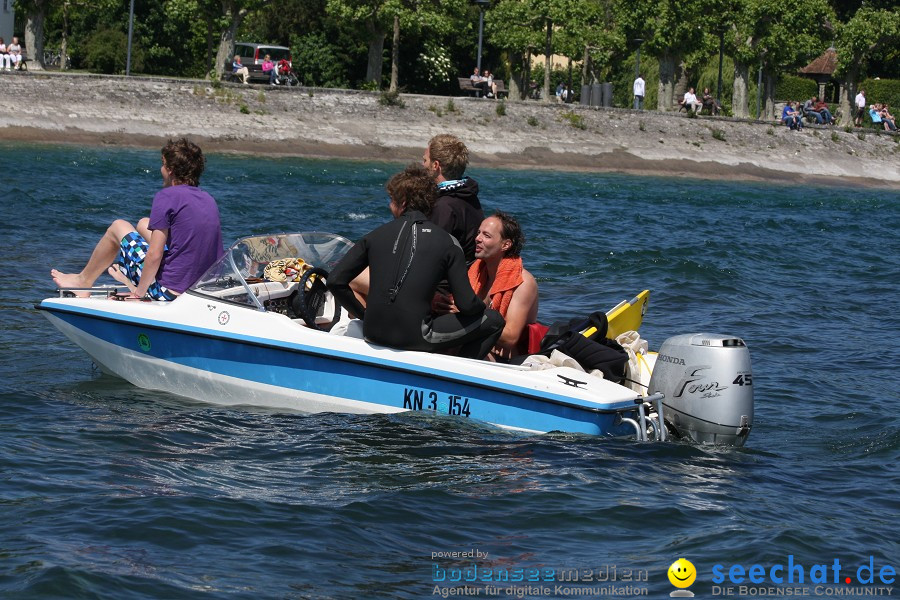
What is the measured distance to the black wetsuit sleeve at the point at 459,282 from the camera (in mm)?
7570

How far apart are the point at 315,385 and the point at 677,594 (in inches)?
127

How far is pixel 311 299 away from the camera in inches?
332

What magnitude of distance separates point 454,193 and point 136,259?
245 cm

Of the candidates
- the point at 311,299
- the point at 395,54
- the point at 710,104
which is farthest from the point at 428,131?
the point at 311,299

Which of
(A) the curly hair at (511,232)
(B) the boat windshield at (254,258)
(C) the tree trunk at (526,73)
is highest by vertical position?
(C) the tree trunk at (526,73)

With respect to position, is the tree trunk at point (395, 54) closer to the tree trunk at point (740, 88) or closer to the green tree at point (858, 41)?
Answer: the tree trunk at point (740, 88)

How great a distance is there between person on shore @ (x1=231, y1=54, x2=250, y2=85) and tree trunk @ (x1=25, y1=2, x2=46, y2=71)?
7.55 meters

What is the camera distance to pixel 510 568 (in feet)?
19.4

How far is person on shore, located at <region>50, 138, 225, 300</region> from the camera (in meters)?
8.62

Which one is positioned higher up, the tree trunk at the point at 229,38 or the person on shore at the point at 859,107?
the tree trunk at the point at 229,38

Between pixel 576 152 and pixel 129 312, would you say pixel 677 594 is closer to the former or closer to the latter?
pixel 129 312

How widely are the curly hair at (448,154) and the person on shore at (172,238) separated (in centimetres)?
169

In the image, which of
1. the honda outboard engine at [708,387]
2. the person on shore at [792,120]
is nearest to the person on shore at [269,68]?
the person on shore at [792,120]

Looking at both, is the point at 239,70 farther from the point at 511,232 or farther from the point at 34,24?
the point at 511,232
